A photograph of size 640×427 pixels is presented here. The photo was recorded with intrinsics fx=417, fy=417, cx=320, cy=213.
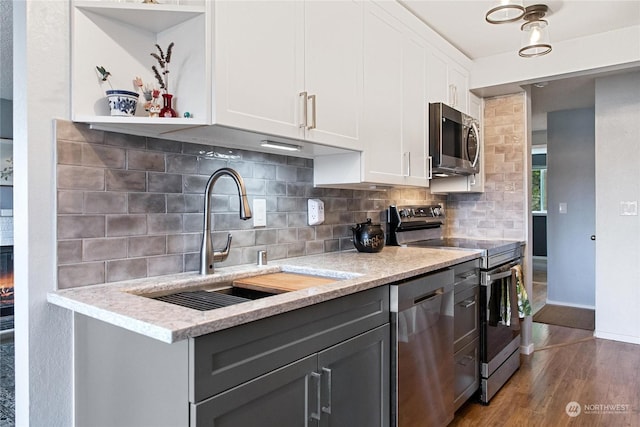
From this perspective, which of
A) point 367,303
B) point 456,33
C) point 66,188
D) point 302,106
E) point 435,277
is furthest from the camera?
point 456,33

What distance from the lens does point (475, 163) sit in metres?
3.08

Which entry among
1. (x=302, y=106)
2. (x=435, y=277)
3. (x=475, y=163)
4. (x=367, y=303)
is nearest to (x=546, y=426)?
(x=435, y=277)

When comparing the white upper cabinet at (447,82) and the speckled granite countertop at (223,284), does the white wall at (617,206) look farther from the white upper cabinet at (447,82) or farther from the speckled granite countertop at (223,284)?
the speckled granite countertop at (223,284)

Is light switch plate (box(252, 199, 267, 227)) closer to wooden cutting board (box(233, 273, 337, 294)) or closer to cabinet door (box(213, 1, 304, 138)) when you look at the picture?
wooden cutting board (box(233, 273, 337, 294))

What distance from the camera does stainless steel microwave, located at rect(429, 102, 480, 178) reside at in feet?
8.84

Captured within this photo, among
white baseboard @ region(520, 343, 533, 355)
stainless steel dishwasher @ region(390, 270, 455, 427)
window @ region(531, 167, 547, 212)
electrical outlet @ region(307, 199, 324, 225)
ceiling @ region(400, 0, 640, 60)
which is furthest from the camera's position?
window @ region(531, 167, 547, 212)

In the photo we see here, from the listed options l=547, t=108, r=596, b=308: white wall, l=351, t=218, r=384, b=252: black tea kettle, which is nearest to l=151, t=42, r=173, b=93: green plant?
l=351, t=218, r=384, b=252: black tea kettle

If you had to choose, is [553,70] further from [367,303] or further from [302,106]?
[367,303]

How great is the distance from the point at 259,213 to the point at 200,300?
669 mm

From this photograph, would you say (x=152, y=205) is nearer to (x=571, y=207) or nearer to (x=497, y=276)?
(x=497, y=276)

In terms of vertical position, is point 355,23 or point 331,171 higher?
point 355,23

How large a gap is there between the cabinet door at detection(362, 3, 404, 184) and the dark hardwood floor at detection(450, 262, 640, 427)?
4.76 feet

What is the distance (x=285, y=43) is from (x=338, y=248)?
123 centimetres

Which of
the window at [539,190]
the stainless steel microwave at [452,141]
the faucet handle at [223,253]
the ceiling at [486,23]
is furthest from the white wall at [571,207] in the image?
the faucet handle at [223,253]
